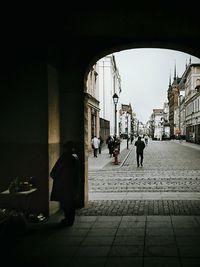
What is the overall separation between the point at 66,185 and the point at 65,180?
0.11 m

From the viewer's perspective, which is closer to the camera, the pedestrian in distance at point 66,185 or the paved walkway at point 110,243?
the paved walkway at point 110,243

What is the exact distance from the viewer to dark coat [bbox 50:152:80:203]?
8133 millimetres

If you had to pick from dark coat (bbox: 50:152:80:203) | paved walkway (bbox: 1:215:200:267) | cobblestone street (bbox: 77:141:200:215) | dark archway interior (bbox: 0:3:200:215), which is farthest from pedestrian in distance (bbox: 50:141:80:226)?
cobblestone street (bbox: 77:141:200:215)

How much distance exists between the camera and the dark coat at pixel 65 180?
8133 mm

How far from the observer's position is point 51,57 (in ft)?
30.9

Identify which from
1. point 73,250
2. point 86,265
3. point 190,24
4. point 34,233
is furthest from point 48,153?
point 190,24

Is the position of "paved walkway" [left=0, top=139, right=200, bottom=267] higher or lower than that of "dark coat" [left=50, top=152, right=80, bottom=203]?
lower

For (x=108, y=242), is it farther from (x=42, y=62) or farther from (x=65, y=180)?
(x=42, y=62)

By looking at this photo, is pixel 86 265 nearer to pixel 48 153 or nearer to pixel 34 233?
pixel 34 233

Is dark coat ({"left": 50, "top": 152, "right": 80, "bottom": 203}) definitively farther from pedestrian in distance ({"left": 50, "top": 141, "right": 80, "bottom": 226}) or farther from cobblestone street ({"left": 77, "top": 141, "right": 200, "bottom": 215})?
cobblestone street ({"left": 77, "top": 141, "right": 200, "bottom": 215})

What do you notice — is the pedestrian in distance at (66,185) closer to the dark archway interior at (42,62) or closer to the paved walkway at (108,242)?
the paved walkway at (108,242)

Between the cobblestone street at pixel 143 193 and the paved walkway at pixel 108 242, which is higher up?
the cobblestone street at pixel 143 193

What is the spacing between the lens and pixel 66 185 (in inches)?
320

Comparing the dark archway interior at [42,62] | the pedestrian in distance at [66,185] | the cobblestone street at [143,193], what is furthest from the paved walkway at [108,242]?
the dark archway interior at [42,62]
